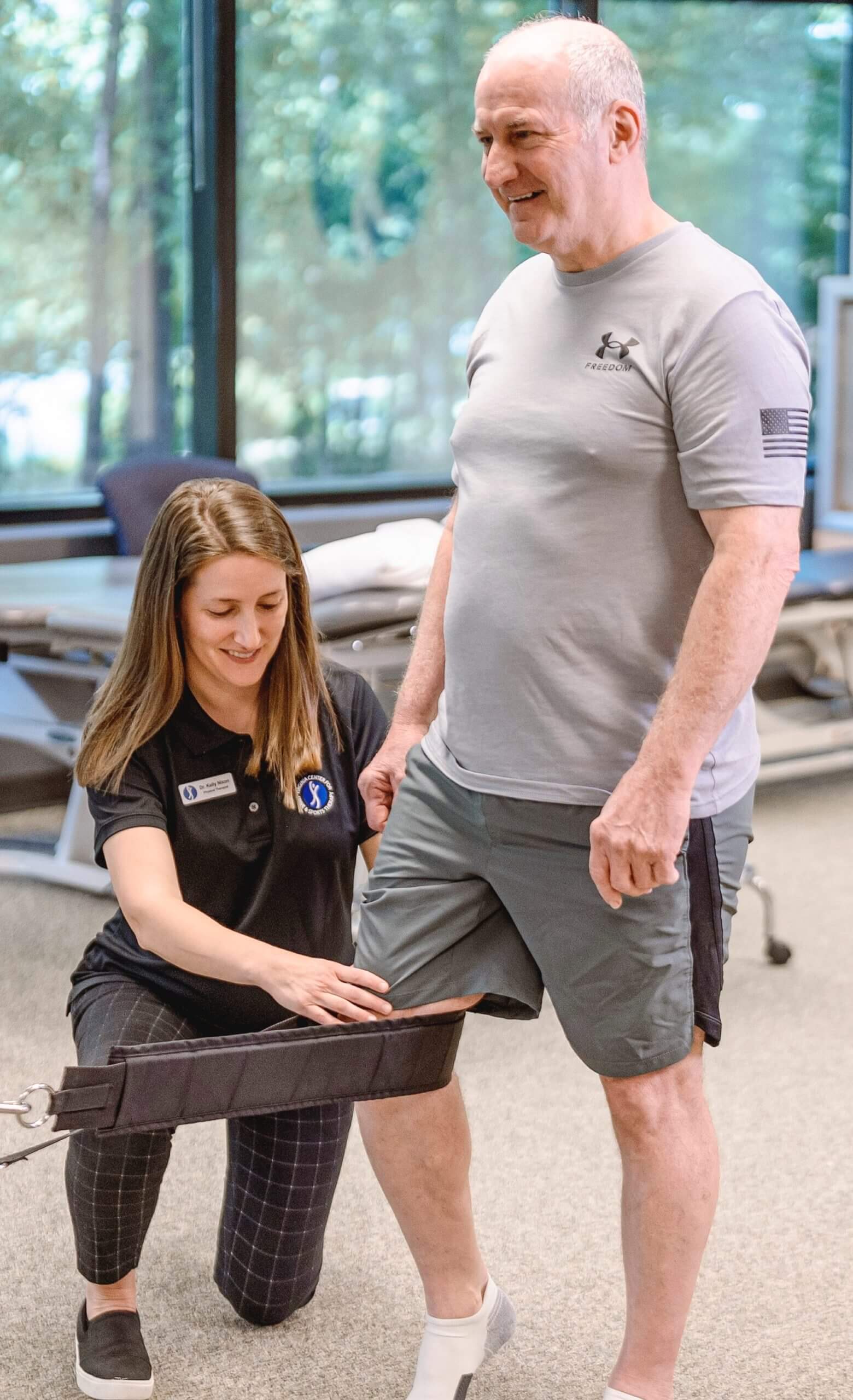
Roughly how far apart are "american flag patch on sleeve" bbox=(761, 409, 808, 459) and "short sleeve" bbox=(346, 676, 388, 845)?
0.65 metres

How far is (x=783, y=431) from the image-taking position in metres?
1.34

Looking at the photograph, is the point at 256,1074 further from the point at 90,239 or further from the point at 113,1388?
the point at 90,239

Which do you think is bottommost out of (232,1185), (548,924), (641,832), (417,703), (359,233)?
(232,1185)

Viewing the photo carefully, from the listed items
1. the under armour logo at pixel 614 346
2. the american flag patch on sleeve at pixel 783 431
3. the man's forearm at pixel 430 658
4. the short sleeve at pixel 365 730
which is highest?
the under armour logo at pixel 614 346

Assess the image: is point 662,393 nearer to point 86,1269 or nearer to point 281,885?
point 281,885

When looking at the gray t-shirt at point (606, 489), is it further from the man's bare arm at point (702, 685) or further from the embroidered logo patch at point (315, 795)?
the embroidered logo patch at point (315, 795)

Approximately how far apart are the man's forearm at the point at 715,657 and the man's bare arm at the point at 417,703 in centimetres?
42

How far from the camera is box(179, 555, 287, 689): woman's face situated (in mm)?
1658

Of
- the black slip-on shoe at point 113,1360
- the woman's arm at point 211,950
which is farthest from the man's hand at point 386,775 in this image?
the black slip-on shoe at point 113,1360

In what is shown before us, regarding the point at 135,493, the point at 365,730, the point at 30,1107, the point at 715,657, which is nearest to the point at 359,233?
the point at 135,493

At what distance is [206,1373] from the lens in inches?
66.9

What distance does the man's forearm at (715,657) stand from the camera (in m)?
1.33

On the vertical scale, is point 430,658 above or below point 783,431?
below

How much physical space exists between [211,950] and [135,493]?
255 centimetres
